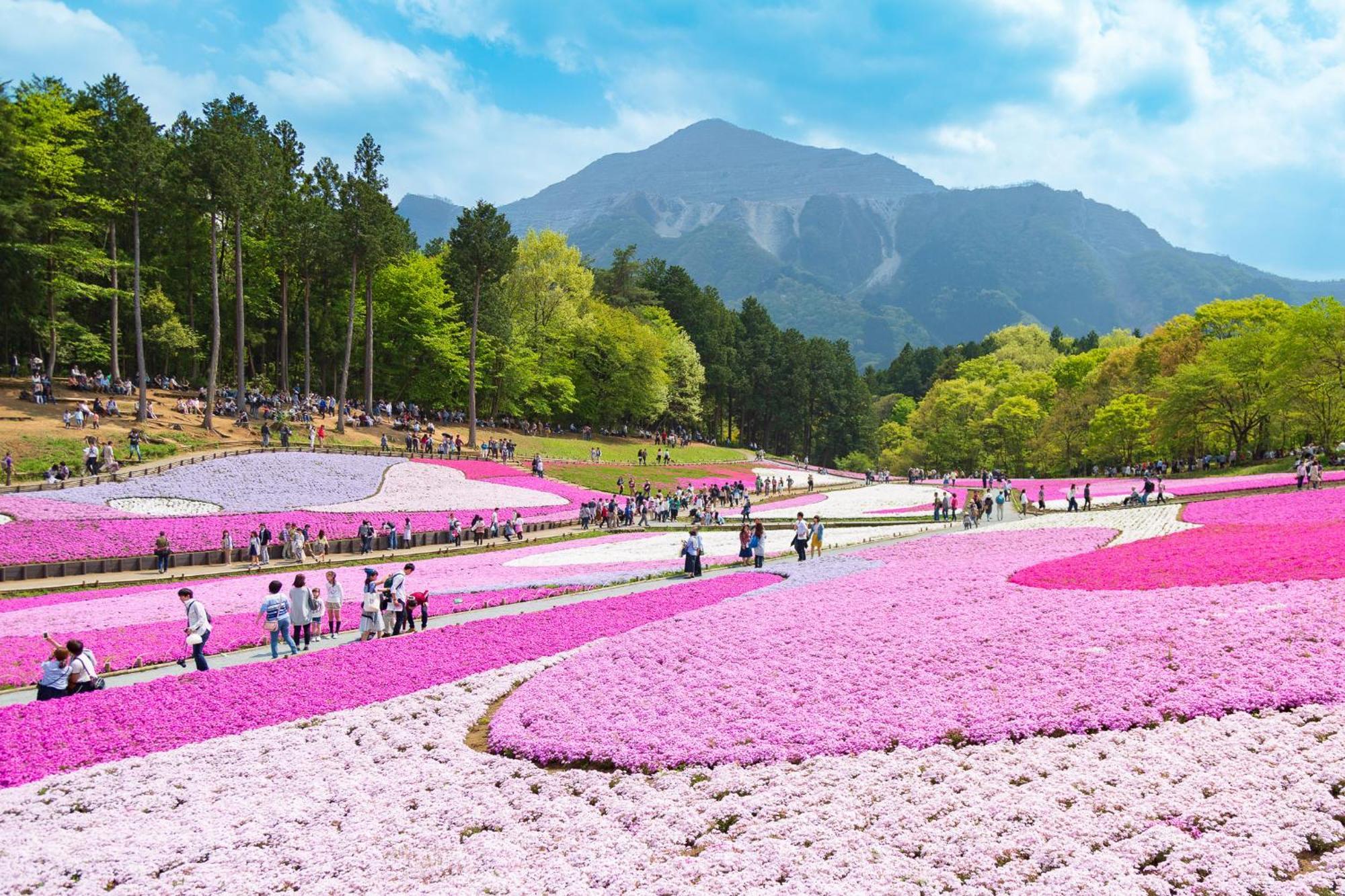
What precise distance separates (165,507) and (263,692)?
27642 mm

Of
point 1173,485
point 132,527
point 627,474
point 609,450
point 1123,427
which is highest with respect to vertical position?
point 1123,427

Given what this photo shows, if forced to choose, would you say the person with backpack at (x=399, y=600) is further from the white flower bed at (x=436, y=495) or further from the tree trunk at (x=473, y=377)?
the tree trunk at (x=473, y=377)

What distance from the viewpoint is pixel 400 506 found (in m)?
44.2

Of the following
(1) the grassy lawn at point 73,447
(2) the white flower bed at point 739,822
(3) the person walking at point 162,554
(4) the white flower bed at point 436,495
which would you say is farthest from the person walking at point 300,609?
(1) the grassy lawn at point 73,447

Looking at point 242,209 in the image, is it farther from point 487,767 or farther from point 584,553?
point 487,767

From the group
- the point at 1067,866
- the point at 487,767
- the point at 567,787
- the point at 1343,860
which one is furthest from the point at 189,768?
the point at 1343,860

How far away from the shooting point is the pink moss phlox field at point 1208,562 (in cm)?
1844

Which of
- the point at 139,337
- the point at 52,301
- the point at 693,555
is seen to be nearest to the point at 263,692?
the point at 693,555

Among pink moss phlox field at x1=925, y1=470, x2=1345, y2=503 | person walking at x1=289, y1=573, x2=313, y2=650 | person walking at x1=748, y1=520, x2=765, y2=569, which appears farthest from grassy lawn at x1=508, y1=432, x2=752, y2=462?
person walking at x1=289, y1=573, x2=313, y2=650

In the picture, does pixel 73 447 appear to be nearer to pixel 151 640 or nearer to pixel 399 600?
pixel 151 640

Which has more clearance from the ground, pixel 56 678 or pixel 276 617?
pixel 276 617

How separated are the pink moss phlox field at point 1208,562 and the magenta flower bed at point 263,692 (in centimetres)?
1063

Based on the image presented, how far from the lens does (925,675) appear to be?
13914 mm

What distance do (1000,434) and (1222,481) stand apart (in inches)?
2046
